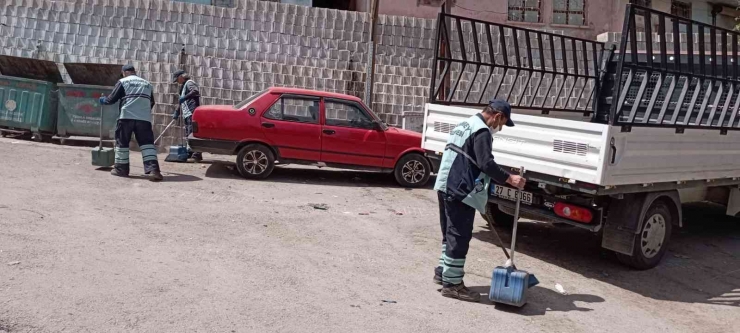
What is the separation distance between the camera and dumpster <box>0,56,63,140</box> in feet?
41.4

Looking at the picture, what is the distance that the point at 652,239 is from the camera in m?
7.38

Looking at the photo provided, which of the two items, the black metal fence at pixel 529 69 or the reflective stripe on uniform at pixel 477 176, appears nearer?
the reflective stripe on uniform at pixel 477 176

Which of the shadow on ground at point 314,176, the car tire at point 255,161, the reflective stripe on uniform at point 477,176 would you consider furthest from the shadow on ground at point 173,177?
the reflective stripe on uniform at point 477,176

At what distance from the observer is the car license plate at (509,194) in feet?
23.9

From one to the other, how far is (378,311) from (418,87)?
9.65 metres

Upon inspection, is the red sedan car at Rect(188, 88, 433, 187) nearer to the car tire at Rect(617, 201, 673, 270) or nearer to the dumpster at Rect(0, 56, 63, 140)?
the dumpster at Rect(0, 56, 63, 140)

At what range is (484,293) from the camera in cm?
616

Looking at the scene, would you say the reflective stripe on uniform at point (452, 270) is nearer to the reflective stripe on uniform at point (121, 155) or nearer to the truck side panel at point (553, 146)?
the truck side panel at point (553, 146)

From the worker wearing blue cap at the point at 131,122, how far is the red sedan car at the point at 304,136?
85cm

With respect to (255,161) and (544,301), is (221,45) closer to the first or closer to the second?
(255,161)

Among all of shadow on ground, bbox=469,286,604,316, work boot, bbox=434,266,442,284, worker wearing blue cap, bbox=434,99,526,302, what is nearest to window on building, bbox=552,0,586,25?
shadow on ground, bbox=469,286,604,316

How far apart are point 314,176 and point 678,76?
20.4 feet

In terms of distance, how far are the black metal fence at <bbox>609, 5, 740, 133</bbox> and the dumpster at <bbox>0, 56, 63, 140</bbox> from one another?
31.9 feet

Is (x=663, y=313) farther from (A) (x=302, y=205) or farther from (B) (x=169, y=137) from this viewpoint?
(B) (x=169, y=137)
